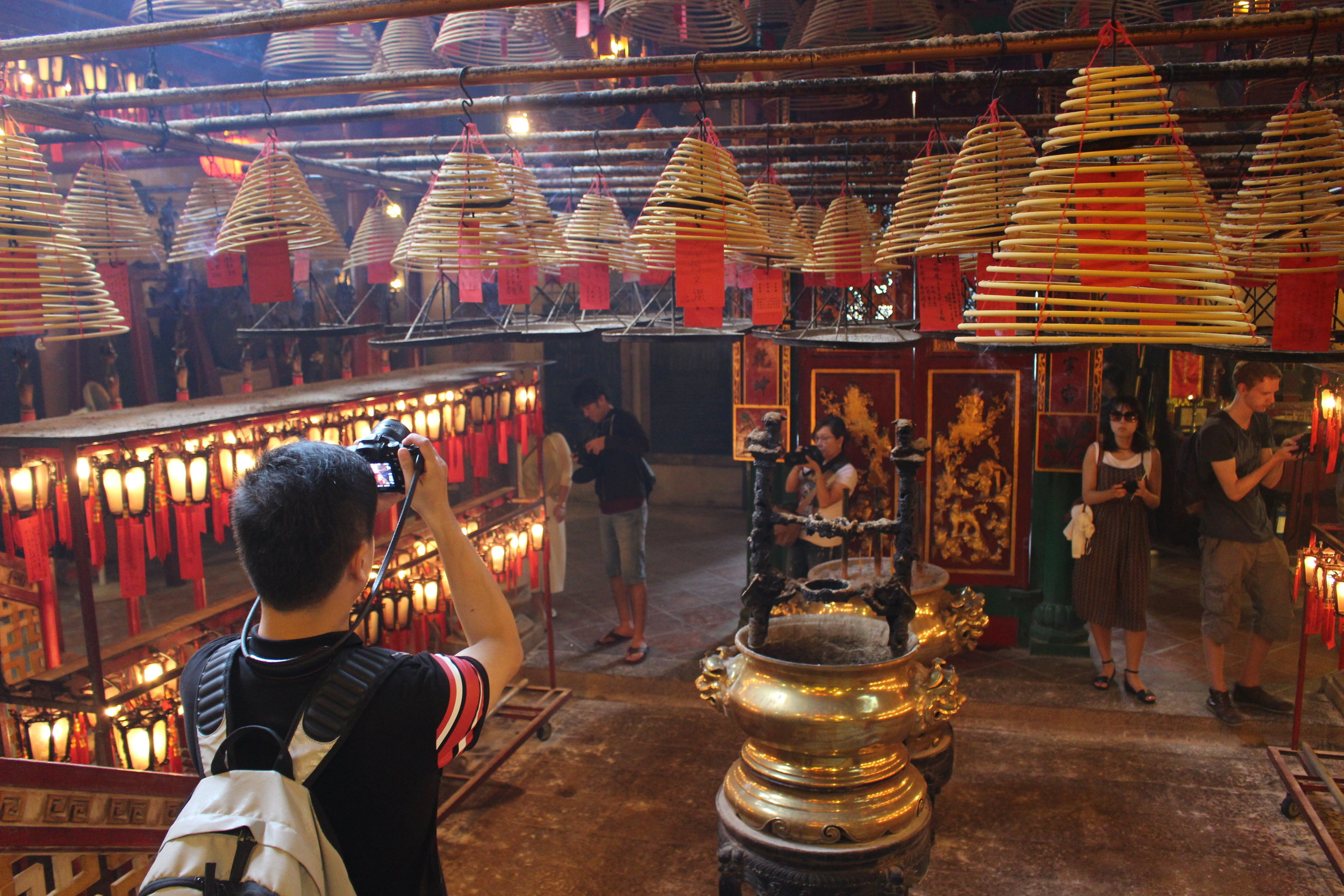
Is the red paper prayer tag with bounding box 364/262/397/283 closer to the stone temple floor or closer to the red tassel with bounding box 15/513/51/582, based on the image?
the red tassel with bounding box 15/513/51/582

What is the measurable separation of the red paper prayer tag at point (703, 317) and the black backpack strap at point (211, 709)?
7.30 feet

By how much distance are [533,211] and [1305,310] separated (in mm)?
2691

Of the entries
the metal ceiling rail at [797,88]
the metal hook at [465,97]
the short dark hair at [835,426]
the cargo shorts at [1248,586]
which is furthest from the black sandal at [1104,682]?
the metal hook at [465,97]

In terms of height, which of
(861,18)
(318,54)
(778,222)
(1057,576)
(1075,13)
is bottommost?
(1057,576)

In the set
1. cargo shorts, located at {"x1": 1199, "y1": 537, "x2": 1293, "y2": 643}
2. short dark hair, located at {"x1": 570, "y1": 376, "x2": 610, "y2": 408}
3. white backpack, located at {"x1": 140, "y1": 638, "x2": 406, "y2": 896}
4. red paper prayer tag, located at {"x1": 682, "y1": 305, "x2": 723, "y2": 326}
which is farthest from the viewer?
short dark hair, located at {"x1": 570, "y1": 376, "x2": 610, "y2": 408}

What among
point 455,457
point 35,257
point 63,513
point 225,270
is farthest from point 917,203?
point 63,513

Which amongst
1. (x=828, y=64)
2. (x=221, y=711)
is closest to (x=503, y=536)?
(x=828, y=64)

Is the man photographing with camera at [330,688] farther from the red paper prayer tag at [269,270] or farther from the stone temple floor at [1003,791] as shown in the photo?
the stone temple floor at [1003,791]

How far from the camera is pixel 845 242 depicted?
482cm

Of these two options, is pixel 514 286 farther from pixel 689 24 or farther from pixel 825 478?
pixel 825 478

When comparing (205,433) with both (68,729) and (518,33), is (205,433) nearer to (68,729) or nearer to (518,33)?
(68,729)

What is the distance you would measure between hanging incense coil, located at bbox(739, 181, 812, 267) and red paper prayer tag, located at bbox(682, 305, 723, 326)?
76 cm

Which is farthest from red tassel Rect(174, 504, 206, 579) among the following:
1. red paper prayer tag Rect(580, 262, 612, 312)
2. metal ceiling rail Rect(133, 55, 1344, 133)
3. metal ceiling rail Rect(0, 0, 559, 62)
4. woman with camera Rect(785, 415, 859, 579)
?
woman with camera Rect(785, 415, 859, 579)

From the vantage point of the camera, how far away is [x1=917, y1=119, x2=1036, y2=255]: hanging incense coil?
2.63 metres
